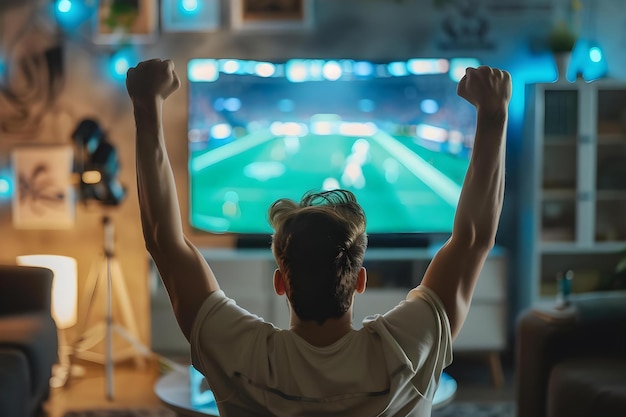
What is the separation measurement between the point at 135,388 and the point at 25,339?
96 centimetres

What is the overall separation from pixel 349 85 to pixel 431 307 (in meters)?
3.27

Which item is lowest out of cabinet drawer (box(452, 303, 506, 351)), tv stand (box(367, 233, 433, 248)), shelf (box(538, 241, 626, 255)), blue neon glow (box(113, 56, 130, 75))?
cabinet drawer (box(452, 303, 506, 351))

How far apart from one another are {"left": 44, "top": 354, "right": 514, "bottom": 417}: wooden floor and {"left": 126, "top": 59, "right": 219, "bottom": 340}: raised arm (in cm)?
246

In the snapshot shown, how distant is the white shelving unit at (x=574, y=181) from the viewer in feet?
13.6

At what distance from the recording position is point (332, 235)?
110cm

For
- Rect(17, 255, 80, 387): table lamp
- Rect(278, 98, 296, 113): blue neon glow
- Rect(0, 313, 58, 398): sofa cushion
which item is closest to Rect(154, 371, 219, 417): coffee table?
Rect(0, 313, 58, 398): sofa cushion

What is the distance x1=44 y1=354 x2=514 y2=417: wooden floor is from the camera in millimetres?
3689

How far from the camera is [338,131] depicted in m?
4.30

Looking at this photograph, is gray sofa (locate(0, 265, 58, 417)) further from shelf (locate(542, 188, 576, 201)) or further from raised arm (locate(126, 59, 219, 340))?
shelf (locate(542, 188, 576, 201))

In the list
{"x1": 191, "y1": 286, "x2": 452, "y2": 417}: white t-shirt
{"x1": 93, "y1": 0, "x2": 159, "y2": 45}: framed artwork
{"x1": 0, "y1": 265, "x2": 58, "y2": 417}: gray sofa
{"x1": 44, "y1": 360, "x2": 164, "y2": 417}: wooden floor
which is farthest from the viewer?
{"x1": 93, "y1": 0, "x2": 159, "y2": 45}: framed artwork

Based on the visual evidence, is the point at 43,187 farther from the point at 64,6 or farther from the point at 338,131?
the point at 338,131

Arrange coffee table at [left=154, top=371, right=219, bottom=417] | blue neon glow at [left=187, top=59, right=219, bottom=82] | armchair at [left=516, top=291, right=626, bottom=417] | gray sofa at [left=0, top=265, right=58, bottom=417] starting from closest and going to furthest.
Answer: coffee table at [left=154, top=371, right=219, bottom=417], armchair at [left=516, top=291, right=626, bottom=417], gray sofa at [left=0, top=265, right=58, bottom=417], blue neon glow at [left=187, top=59, right=219, bottom=82]

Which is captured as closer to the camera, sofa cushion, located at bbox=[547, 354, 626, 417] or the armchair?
sofa cushion, located at bbox=[547, 354, 626, 417]

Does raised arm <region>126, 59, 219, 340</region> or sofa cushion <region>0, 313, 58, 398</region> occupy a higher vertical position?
raised arm <region>126, 59, 219, 340</region>
